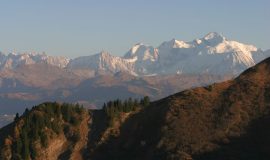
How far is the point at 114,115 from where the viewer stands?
5610 inches

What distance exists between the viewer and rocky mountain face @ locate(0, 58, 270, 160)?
397 feet

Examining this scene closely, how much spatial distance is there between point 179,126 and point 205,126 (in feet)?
19.0

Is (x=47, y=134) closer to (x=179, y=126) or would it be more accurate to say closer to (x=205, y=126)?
(x=179, y=126)

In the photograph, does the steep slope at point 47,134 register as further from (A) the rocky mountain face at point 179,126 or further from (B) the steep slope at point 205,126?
(B) the steep slope at point 205,126

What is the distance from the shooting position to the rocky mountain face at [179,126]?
397ft

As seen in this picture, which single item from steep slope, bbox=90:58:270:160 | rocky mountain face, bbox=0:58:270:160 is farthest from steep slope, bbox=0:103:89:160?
steep slope, bbox=90:58:270:160

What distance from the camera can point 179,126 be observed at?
132 m

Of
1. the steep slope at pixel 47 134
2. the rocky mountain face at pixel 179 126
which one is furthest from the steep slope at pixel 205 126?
the steep slope at pixel 47 134

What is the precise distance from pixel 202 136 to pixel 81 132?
30.0 m

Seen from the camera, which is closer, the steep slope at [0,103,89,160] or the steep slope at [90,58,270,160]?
the steep slope at [90,58,270,160]

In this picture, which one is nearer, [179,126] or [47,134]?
[179,126]

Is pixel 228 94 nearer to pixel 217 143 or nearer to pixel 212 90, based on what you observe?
pixel 212 90

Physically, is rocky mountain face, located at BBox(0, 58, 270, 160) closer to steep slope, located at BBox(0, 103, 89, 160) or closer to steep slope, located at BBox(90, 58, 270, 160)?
steep slope, located at BBox(90, 58, 270, 160)

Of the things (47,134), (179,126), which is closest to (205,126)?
(179,126)
